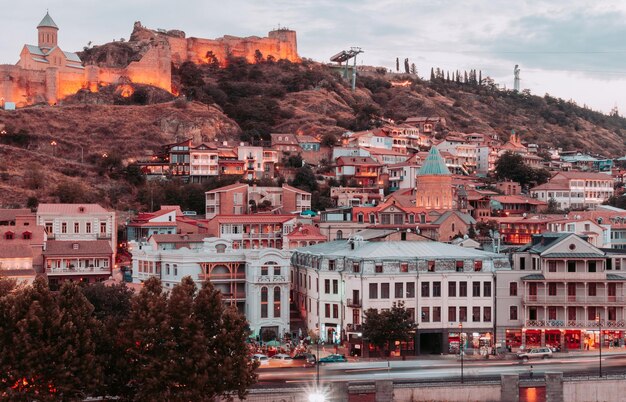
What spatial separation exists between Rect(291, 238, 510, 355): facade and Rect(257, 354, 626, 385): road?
188 inches

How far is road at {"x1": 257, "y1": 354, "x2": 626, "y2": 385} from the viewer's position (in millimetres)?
47375

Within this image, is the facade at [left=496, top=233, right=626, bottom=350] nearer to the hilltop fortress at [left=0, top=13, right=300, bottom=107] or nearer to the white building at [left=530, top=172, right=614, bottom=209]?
the white building at [left=530, top=172, right=614, bottom=209]

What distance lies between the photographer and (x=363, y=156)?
126 metres

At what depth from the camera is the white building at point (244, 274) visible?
208ft

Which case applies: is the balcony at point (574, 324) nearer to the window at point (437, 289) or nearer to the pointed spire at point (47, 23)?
the window at point (437, 289)

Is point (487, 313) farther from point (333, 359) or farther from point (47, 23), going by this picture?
point (47, 23)

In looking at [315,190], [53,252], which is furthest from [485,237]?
[53,252]

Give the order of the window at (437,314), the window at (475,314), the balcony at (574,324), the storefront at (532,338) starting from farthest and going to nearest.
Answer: the window at (475,314) < the storefront at (532,338) < the window at (437,314) < the balcony at (574,324)

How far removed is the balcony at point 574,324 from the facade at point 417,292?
9.86 ft

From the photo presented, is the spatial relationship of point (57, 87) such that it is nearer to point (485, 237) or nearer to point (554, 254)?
point (485, 237)

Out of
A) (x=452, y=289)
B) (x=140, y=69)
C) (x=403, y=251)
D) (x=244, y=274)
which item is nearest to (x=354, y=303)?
(x=403, y=251)

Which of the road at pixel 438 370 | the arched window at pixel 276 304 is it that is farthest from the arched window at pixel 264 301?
the road at pixel 438 370

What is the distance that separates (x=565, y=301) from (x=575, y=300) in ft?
2.48

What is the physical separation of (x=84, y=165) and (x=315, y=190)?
3151 cm
